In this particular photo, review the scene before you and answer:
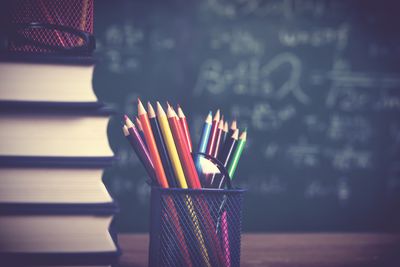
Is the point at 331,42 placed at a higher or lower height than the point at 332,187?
higher

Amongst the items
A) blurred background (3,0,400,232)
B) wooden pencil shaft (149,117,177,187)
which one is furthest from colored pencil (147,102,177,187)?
blurred background (3,0,400,232)

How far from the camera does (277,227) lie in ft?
5.53

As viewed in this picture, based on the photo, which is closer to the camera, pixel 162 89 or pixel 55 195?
pixel 55 195

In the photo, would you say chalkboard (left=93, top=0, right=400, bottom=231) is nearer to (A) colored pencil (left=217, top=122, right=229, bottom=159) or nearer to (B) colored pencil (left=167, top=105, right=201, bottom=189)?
(A) colored pencil (left=217, top=122, right=229, bottom=159)

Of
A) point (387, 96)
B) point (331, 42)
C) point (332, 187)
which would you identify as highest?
point (331, 42)

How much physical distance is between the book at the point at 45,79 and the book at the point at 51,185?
71 mm

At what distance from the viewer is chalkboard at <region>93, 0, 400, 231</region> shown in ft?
5.40

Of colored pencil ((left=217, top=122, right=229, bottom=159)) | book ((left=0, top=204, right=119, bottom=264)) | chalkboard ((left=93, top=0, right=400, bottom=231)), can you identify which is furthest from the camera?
chalkboard ((left=93, top=0, right=400, bottom=231))

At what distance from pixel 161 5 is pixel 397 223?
961 millimetres

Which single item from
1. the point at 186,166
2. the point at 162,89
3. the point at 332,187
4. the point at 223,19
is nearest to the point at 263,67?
the point at 223,19

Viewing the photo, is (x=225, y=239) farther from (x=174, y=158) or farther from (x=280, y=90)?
(x=280, y=90)

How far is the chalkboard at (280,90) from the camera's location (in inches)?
64.7

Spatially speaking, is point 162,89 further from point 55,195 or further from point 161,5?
point 55,195

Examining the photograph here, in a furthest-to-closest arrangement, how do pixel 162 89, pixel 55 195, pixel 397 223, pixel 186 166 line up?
1. pixel 397 223
2. pixel 162 89
3. pixel 186 166
4. pixel 55 195
